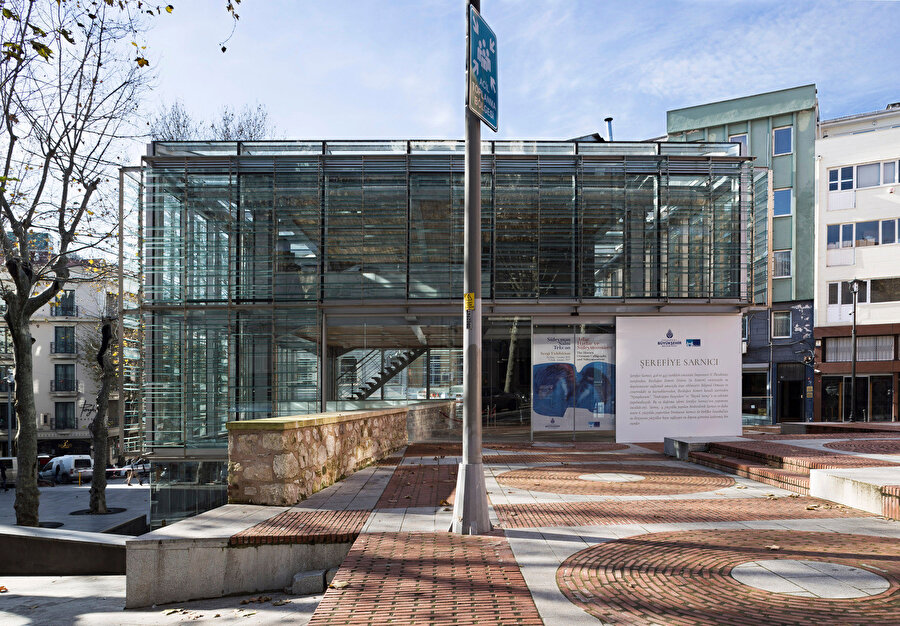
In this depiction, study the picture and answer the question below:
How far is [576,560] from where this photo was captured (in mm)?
6480

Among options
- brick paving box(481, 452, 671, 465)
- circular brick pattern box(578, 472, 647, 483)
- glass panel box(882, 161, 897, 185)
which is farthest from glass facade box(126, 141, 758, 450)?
glass panel box(882, 161, 897, 185)

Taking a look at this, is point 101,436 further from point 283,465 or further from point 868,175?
point 868,175

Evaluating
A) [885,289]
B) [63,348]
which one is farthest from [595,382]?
[63,348]

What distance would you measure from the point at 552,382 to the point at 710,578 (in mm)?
13900

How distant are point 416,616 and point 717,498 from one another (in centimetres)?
666

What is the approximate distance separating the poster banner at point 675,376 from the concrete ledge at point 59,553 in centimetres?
1379

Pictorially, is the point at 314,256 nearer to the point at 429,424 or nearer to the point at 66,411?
the point at 429,424

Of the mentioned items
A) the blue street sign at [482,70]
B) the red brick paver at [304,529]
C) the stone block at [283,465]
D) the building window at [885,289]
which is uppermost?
the blue street sign at [482,70]

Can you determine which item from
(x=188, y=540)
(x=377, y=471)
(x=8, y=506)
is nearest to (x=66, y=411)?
(x=8, y=506)

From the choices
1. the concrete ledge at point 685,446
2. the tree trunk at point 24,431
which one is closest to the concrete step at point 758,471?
the concrete ledge at point 685,446

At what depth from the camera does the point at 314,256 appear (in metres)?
19.6

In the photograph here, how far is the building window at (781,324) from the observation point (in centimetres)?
4031

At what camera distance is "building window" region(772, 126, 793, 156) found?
4094 centimetres

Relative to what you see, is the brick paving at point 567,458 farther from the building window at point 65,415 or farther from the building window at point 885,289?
the building window at point 65,415
